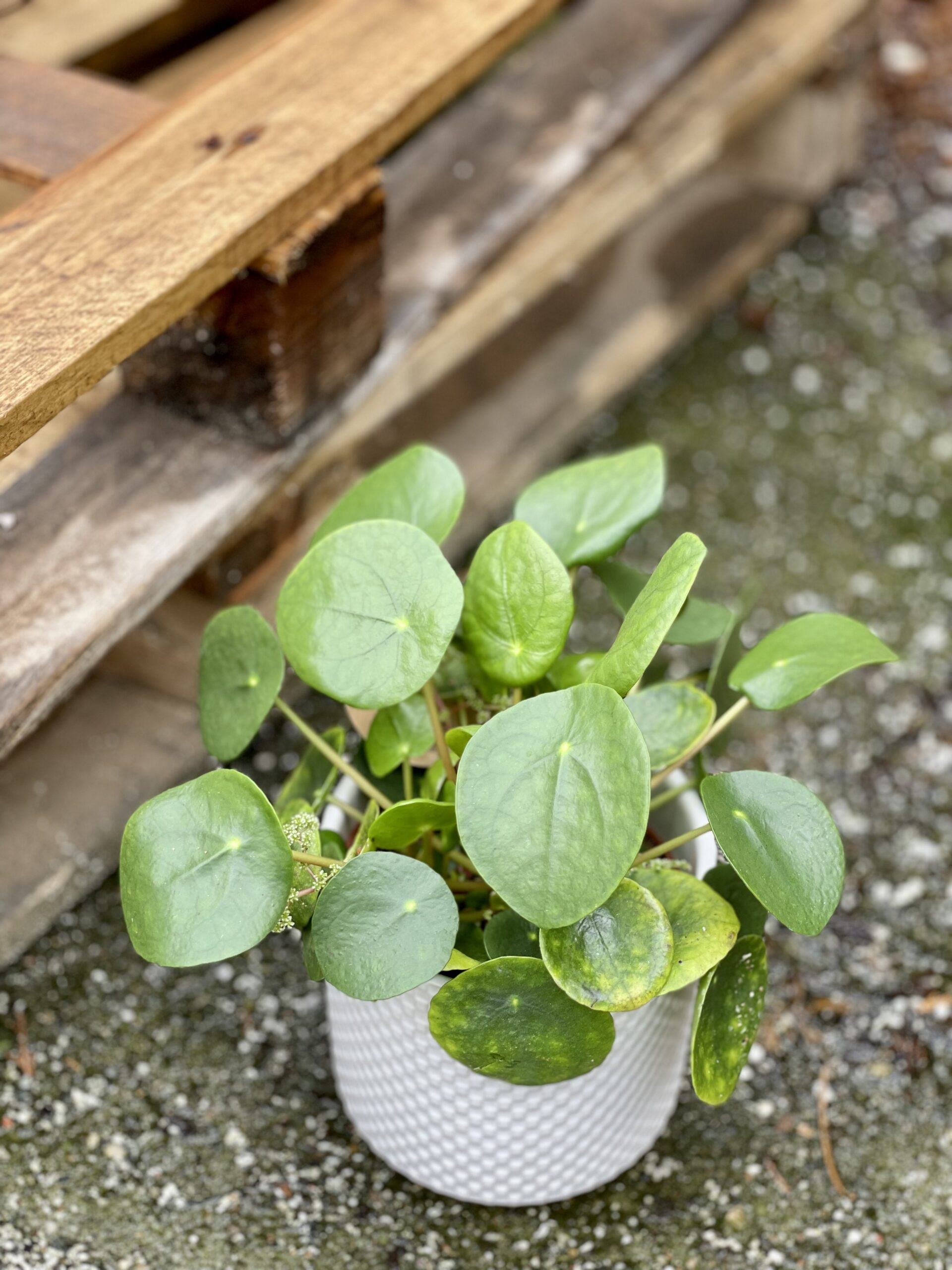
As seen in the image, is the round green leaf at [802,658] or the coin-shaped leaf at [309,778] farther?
the coin-shaped leaf at [309,778]

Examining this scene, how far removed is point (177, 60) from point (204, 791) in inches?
56.0

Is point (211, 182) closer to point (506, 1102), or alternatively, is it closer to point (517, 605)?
point (517, 605)

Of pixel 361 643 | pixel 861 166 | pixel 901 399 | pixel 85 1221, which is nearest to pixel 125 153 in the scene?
pixel 361 643

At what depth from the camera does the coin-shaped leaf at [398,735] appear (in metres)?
0.99

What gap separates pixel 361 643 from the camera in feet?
2.97

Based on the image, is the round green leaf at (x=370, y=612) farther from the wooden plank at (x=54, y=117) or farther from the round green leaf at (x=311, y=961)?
the wooden plank at (x=54, y=117)

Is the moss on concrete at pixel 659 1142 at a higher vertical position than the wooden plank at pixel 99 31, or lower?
lower

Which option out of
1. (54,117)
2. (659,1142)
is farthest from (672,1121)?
(54,117)

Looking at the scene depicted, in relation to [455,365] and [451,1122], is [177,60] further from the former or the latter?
[451,1122]

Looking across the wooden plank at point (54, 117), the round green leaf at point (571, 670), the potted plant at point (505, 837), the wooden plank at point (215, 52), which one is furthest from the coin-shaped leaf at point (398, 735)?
the wooden plank at point (215, 52)

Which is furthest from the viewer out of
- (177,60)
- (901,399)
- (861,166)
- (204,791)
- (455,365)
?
(861,166)

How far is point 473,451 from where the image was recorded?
5.84 ft

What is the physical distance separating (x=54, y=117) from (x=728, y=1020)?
0.99 metres

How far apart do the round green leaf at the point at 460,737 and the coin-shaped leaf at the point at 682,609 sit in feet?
0.69
